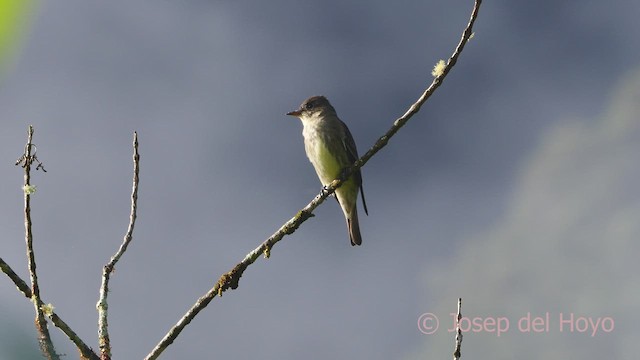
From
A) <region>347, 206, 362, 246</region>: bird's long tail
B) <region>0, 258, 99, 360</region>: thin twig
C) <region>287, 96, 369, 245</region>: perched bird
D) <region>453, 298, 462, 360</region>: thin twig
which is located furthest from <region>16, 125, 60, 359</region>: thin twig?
<region>347, 206, 362, 246</region>: bird's long tail

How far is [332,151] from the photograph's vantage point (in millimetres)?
11422

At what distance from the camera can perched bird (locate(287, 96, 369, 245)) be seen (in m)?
11.4

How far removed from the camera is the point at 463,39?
4.56 m

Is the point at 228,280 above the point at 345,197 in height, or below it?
below

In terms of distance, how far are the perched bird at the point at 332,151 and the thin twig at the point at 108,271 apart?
625cm

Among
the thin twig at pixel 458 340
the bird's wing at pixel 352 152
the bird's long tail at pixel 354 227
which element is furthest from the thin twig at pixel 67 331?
the bird's long tail at pixel 354 227

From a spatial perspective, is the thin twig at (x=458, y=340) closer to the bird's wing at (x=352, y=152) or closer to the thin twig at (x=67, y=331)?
the thin twig at (x=67, y=331)

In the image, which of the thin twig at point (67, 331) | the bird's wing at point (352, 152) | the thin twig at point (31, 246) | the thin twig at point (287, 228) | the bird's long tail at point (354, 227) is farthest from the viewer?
the bird's long tail at point (354, 227)

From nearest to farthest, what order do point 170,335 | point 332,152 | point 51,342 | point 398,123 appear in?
point 51,342 → point 170,335 → point 398,123 → point 332,152

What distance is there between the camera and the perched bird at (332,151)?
37.4ft

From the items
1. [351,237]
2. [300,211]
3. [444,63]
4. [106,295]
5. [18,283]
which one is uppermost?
[351,237]

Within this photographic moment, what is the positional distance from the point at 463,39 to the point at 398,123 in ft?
3.70

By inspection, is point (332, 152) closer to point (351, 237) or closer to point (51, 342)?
point (351, 237)

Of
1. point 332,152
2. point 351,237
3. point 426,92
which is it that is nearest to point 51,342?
point 426,92
